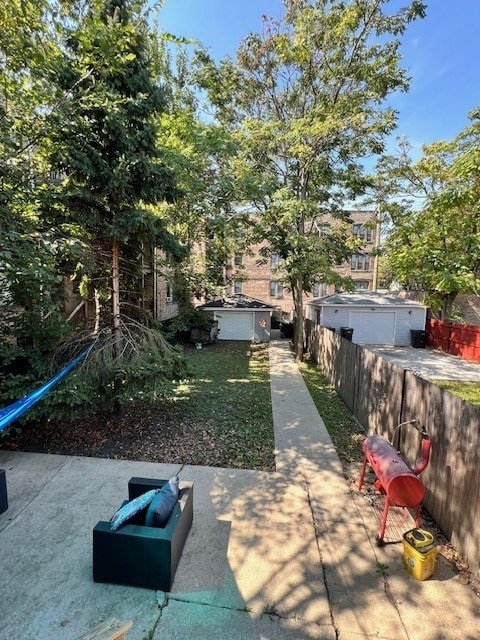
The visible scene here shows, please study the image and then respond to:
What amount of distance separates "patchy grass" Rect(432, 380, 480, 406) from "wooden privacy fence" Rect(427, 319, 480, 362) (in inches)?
217

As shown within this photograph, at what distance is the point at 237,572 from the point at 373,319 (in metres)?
18.8

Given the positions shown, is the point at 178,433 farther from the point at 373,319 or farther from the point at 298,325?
the point at 373,319

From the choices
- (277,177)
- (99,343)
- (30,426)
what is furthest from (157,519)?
(277,177)

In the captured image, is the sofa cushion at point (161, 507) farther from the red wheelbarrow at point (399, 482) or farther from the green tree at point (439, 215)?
the green tree at point (439, 215)

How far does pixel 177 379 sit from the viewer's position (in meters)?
6.11

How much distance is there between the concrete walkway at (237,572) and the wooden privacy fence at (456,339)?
46.9 feet

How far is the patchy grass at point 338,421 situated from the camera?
5427mm

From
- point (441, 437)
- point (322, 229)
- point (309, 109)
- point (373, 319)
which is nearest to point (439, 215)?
point (322, 229)

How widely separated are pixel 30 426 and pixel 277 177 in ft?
42.9

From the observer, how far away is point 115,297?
234 inches

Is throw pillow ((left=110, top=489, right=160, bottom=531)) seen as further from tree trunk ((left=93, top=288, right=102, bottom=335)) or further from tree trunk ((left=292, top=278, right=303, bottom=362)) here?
tree trunk ((left=292, top=278, right=303, bottom=362))

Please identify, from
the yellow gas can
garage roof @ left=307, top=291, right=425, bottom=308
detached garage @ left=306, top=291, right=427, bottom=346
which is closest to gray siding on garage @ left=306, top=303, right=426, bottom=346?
detached garage @ left=306, top=291, right=427, bottom=346

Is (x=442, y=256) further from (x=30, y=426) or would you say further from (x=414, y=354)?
(x=30, y=426)

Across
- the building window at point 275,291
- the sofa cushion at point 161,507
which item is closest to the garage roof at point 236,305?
the building window at point 275,291
